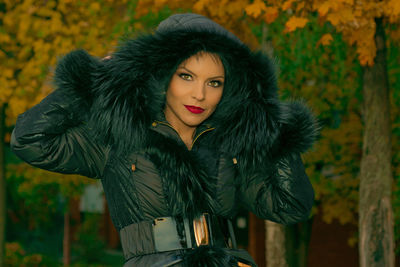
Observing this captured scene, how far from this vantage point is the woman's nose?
3.10 meters

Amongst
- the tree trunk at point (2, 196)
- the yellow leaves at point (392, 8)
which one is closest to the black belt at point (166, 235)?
the yellow leaves at point (392, 8)

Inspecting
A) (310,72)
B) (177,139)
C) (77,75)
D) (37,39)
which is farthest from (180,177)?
(310,72)

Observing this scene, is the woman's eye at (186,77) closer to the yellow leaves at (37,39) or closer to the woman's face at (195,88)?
the woman's face at (195,88)

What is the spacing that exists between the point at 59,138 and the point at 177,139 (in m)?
0.62

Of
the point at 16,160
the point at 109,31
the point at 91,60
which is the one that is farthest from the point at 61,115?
the point at 16,160

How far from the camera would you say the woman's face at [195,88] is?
3.12 metres

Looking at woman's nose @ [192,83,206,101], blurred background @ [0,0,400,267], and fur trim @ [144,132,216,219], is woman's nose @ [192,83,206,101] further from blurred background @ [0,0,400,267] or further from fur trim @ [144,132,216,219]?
blurred background @ [0,0,400,267]

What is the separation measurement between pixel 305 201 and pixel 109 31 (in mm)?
6683

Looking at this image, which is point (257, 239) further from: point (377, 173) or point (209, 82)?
point (209, 82)

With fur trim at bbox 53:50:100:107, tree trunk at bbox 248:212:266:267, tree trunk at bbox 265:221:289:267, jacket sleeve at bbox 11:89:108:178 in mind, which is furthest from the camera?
tree trunk at bbox 248:212:266:267

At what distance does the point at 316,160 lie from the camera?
368 inches

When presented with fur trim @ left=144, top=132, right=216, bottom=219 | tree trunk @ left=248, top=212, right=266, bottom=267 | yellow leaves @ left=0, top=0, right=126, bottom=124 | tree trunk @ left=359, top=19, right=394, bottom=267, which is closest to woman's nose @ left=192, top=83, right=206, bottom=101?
fur trim @ left=144, top=132, right=216, bottom=219

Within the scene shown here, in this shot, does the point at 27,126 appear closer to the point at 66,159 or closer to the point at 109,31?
the point at 66,159

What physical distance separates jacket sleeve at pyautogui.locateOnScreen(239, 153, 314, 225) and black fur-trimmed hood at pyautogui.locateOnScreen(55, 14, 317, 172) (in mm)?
81
